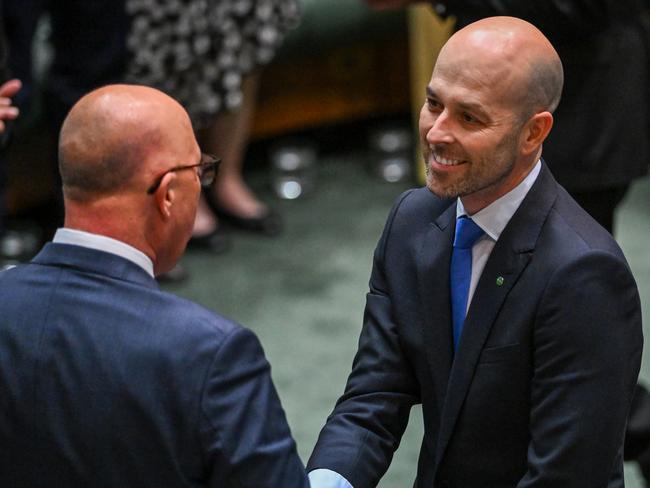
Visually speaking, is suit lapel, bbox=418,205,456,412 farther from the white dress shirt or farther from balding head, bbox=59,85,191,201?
balding head, bbox=59,85,191,201

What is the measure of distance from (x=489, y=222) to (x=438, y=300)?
0.45 ft

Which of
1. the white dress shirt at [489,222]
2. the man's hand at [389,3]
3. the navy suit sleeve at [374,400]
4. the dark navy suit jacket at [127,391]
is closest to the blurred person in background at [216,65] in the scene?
the man's hand at [389,3]

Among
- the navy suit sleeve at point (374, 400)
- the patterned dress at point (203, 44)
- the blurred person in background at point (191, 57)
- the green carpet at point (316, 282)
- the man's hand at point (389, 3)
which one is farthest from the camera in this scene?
the patterned dress at point (203, 44)

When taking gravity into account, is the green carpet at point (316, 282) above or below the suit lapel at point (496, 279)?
below

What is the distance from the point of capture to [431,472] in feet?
6.35

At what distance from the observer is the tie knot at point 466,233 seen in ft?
6.05

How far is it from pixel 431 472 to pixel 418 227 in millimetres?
361

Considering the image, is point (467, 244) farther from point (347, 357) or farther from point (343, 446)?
point (347, 357)

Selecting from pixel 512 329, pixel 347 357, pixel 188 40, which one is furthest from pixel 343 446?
pixel 188 40

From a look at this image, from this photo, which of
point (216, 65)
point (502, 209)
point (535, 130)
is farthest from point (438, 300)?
point (216, 65)

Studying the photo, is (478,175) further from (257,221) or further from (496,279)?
(257,221)

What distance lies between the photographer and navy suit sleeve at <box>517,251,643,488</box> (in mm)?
1703

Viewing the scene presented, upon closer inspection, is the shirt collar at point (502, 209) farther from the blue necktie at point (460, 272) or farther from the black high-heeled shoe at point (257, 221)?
the black high-heeled shoe at point (257, 221)

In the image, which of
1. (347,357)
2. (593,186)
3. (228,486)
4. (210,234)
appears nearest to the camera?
(228,486)
